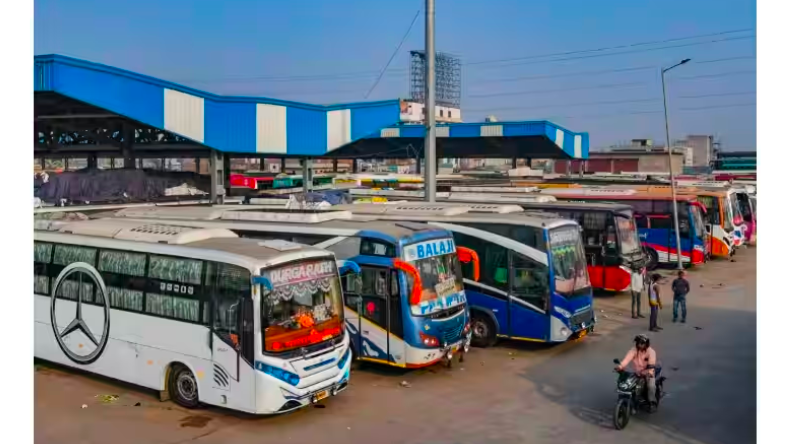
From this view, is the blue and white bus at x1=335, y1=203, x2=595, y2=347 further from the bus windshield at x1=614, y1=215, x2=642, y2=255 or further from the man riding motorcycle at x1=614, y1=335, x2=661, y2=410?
the bus windshield at x1=614, y1=215, x2=642, y2=255

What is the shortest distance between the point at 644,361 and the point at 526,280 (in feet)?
12.9

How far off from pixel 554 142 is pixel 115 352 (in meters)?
30.0

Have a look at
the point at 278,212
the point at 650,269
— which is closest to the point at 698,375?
the point at 278,212

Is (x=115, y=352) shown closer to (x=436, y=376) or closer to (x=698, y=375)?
Result: (x=436, y=376)

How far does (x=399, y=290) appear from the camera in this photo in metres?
11.5

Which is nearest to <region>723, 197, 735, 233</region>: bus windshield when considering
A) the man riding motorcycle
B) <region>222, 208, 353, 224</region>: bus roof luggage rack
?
<region>222, 208, 353, 224</region>: bus roof luggage rack

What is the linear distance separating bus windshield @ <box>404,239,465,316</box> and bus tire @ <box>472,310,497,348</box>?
1.71m

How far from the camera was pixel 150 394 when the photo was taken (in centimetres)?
1084

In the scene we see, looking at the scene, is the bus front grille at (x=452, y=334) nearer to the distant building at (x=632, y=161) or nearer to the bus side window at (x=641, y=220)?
the bus side window at (x=641, y=220)

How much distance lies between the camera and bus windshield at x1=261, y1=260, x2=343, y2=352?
30.6 feet

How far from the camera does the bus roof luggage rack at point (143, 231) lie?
10.7 metres

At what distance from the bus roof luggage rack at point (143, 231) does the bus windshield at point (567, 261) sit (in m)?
5.75
